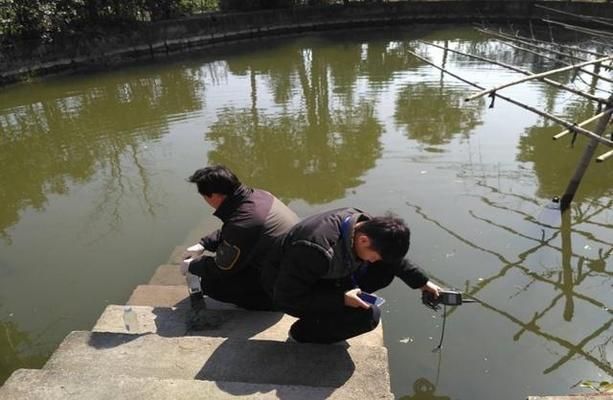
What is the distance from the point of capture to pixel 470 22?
21.1m

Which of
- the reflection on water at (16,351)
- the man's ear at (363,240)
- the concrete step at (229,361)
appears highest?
the man's ear at (363,240)

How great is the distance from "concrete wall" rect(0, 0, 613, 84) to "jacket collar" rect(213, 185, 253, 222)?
1291 cm

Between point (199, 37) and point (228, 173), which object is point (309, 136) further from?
point (199, 37)

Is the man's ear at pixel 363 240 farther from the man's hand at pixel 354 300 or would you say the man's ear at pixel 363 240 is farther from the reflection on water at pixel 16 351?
the reflection on water at pixel 16 351

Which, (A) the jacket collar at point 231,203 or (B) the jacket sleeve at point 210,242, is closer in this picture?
(A) the jacket collar at point 231,203

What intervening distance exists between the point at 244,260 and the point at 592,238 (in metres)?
4.20

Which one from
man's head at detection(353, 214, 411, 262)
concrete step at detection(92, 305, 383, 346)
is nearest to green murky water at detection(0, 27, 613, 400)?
concrete step at detection(92, 305, 383, 346)

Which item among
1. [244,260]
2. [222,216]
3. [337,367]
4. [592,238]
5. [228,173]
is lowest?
[592,238]

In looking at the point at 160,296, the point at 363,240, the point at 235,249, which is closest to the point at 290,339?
the point at 235,249

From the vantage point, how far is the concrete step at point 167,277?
4.59 meters

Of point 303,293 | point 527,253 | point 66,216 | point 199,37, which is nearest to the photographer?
point 303,293

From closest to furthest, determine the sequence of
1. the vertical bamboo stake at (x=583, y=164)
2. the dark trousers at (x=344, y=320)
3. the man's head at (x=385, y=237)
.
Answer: the man's head at (x=385, y=237) < the dark trousers at (x=344, y=320) < the vertical bamboo stake at (x=583, y=164)

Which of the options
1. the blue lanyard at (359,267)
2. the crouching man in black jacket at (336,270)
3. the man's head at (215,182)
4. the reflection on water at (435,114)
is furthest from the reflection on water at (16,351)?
the reflection on water at (435,114)

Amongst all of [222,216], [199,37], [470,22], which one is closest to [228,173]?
[222,216]
